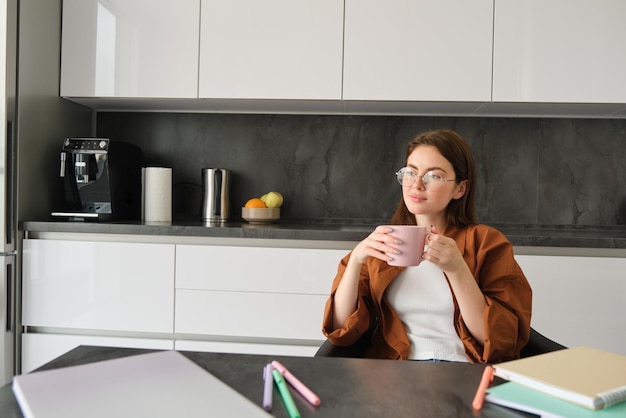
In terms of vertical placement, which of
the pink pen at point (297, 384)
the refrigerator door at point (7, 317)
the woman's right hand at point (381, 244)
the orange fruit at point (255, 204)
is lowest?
the refrigerator door at point (7, 317)

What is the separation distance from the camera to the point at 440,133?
1.42 m

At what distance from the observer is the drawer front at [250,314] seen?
222cm

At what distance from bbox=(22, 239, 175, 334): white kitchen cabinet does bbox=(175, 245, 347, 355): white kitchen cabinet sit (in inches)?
3.2

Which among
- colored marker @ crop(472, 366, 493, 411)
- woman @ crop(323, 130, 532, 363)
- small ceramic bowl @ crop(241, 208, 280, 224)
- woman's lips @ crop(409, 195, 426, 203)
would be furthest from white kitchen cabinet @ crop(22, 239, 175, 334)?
colored marker @ crop(472, 366, 493, 411)

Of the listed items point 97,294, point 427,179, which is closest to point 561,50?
point 427,179

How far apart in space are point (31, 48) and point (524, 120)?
2221mm

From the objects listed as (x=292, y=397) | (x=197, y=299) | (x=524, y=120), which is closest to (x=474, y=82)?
(x=524, y=120)

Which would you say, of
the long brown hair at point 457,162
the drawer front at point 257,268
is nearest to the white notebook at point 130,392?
the long brown hair at point 457,162

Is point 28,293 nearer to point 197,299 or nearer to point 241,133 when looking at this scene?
point 197,299

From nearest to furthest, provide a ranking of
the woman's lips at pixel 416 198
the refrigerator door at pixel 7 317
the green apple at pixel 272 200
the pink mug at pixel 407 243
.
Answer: the pink mug at pixel 407 243 → the woman's lips at pixel 416 198 → the refrigerator door at pixel 7 317 → the green apple at pixel 272 200

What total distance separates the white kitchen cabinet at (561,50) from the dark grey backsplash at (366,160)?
1.27ft

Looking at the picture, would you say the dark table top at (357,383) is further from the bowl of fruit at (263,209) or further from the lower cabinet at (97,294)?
the bowl of fruit at (263,209)

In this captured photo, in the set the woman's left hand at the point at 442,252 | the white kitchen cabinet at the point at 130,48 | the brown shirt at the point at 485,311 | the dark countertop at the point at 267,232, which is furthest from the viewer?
the white kitchen cabinet at the point at 130,48

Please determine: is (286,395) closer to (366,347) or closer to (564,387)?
(564,387)
